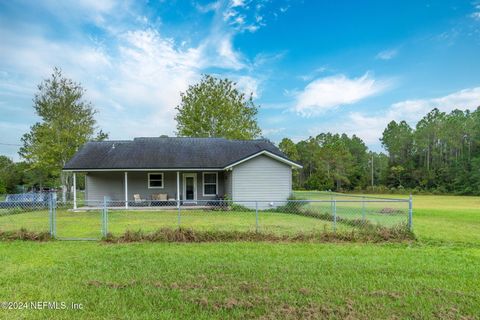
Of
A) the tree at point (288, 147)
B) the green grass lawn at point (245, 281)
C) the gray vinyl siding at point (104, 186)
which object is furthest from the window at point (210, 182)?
the tree at point (288, 147)

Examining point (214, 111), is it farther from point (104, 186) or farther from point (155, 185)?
point (104, 186)

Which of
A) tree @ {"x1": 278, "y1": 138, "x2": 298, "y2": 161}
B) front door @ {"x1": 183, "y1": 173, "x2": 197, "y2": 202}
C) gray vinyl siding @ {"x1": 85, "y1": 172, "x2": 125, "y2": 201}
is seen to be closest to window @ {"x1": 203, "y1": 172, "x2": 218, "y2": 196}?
front door @ {"x1": 183, "y1": 173, "x2": 197, "y2": 202}

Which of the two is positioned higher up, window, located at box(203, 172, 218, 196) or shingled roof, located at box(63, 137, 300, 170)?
shingled roof, located at box(63, 137, 300, 170)

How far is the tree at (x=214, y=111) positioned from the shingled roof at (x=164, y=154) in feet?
47.2

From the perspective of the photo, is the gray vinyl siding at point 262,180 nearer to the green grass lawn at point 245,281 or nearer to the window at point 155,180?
the window at point 155,180

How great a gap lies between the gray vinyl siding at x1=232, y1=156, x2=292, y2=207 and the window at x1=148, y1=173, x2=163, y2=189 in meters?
5.57

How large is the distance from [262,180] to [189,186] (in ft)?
17.6

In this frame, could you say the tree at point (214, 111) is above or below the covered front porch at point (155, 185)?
above

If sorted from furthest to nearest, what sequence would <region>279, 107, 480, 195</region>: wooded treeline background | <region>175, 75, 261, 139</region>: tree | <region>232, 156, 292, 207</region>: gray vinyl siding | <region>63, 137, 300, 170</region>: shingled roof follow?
<region>279, 107, 480, 195</region>: wooded treeline background, <region>175, 75, 261, 139</region>: tree, <region>63, 137, 300, 170</region>: shingled roof, <region>232, 156, 292, 207</region>: gray vinyl siding

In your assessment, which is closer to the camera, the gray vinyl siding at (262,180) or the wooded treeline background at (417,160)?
the gray vinyl siding at (262,180)

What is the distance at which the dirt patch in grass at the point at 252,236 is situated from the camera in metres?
8.34

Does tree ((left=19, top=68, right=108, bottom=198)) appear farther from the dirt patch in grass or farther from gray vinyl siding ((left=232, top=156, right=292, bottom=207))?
the dirt patch in grass

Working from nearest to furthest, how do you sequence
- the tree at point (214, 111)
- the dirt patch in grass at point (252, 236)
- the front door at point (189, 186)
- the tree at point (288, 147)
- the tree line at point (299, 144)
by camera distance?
the dirt patch in grass at point (252, 236) → the front door at point (189, 186) → the tree line at point (299, 144) → the tree at point (214, 111) → the tree at point (288, 147)

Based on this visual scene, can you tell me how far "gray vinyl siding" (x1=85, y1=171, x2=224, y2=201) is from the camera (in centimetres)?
1977
